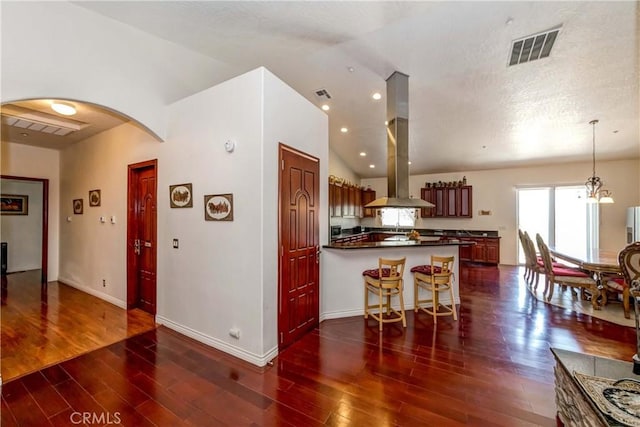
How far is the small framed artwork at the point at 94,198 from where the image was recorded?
4582 mm

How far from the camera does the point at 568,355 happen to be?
6.00ft

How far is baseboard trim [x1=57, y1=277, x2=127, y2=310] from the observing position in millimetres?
4087

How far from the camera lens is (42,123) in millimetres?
3959

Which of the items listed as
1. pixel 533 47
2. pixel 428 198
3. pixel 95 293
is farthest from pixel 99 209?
pixel 428 198

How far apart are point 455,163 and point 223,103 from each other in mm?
6700

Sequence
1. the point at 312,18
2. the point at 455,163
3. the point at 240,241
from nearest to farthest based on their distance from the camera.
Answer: the point at 240,241 < the point at 312,18 < the point at 455,163

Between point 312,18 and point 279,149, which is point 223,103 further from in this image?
point 312,18

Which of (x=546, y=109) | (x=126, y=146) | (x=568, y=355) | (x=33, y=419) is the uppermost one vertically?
(x=546, y=109)

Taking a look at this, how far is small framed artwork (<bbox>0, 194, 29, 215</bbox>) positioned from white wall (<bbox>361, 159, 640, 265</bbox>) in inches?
422

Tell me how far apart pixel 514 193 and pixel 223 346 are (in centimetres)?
824

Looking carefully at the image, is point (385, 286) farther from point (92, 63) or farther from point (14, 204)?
point (14, 204)

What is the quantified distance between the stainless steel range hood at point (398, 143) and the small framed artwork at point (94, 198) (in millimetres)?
4671

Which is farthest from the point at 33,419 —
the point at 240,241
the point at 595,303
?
the point at 595,303

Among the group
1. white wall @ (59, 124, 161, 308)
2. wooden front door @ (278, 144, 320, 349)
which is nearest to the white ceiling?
wooden front door @ (278, 144, 320, 349)
